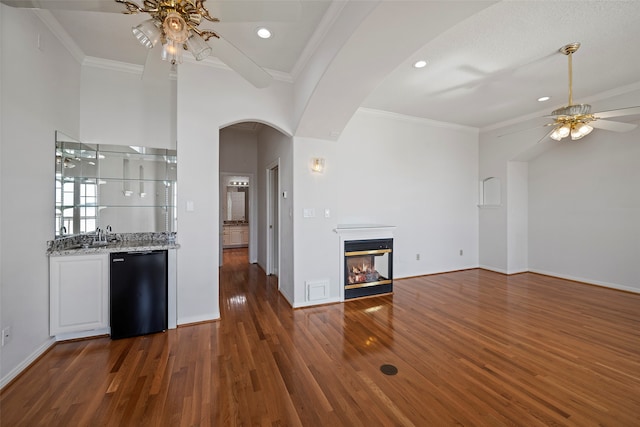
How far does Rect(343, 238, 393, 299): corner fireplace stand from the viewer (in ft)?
12.8

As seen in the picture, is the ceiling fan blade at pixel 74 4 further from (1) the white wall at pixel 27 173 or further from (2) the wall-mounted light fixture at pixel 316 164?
(2) the wall-mounted light fixture at pixel 316 164

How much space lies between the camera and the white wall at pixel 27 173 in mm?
2041

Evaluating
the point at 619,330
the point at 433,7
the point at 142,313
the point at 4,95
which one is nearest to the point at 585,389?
→ the point at 619,330

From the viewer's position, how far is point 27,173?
7.48 feet

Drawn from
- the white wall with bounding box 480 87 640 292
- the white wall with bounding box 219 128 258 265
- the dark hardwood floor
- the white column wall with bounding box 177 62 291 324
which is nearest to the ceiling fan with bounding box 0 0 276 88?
the white column wall with bounding box 177 62 291 324

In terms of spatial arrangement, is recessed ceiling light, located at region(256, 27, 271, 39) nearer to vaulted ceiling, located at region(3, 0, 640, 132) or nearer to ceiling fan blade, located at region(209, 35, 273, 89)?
vaulted ceiling, located at region(3, 0, 640, 132)

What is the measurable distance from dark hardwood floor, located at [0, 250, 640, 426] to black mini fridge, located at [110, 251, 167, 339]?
13cm

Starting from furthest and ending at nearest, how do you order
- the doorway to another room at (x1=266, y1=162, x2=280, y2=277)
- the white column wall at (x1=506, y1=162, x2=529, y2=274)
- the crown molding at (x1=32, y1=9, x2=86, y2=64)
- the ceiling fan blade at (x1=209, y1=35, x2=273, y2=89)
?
the white column wall at (x1=506, y1=162, x2=529, y2=274)
the doorway to another room at (x1=266, y1=162, x2=280, y2=277)
the crown molding at (x1=32, y1=9, x2=86, y2=64)
the ceiling fan blade at (x1=209, y1=35, x2=273, y2=89)

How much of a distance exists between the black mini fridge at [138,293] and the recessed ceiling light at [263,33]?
99.4 inches

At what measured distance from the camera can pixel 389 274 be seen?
13.7ft

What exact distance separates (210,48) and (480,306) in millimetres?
4207

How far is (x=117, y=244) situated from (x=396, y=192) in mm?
4353

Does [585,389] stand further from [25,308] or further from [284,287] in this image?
[25,308]

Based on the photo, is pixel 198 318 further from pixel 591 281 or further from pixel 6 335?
pixel 591 281
